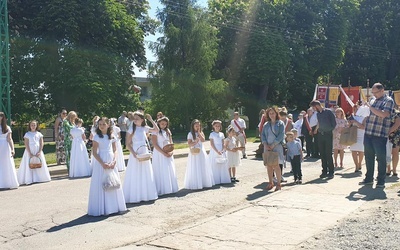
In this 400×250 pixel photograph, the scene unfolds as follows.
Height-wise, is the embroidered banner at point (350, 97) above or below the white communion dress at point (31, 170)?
above

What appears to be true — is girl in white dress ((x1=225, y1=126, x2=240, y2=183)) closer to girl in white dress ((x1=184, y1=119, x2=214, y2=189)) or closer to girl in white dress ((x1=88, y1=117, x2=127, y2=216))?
girl in white dress ((x1=184, y1=119, x2=214, y2=189))

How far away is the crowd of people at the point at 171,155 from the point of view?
833 centimetres

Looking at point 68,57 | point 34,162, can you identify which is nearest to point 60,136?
point 34,162

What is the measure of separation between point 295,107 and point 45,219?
142ft

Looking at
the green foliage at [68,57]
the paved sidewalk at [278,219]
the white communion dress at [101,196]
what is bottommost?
the paved sidewalk at [278,219]

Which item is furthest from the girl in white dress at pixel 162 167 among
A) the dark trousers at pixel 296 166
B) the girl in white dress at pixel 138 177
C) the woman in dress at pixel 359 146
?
the woman in dress at pixel 359 146

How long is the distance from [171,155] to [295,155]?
3.24 m

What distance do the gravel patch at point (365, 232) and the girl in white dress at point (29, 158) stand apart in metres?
9.07

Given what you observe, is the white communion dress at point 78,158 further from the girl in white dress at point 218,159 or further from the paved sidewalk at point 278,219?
the paved sidewalk at point 278,219

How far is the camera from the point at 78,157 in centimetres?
1396

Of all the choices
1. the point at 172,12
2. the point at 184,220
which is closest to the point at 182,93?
the point at 172,12

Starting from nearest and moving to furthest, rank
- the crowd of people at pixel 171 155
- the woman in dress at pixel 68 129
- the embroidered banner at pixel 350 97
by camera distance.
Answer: the crowd of people at pixel 171 155, the woman in dress at pixel 68 129, the embroidered banner at pixel 350 97

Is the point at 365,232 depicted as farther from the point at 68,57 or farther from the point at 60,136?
the point at 68,57

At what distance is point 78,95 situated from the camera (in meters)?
27.2
